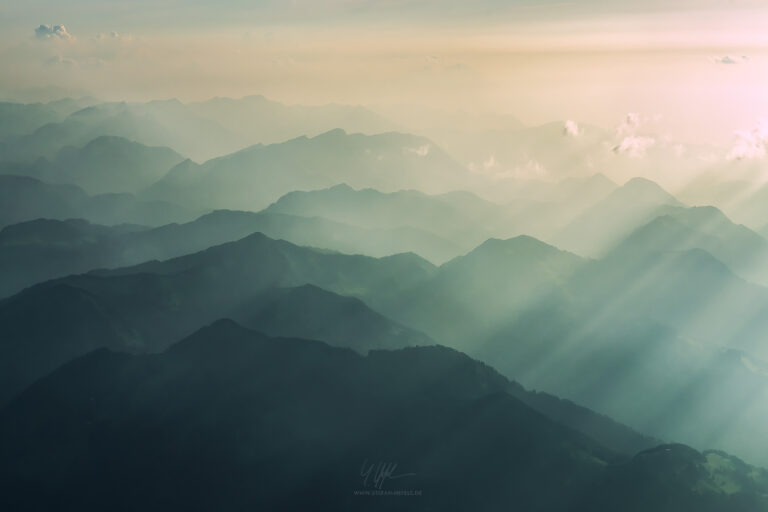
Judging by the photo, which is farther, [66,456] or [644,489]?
[66,456]

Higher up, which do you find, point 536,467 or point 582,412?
point 536,467

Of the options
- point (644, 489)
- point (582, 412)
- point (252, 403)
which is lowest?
point (582, 412)

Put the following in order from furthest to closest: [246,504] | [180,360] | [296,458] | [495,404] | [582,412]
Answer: [582,412], [180,360], [495,404], [296,458], [246,504]

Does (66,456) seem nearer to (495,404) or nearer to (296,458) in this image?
(296,458)

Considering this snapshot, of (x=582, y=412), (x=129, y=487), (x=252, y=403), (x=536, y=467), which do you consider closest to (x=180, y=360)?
(x=252, y=403)

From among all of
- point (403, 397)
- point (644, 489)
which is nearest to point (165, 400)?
point (403, 397)

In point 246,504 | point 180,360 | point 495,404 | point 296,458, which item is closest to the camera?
point 246,504
